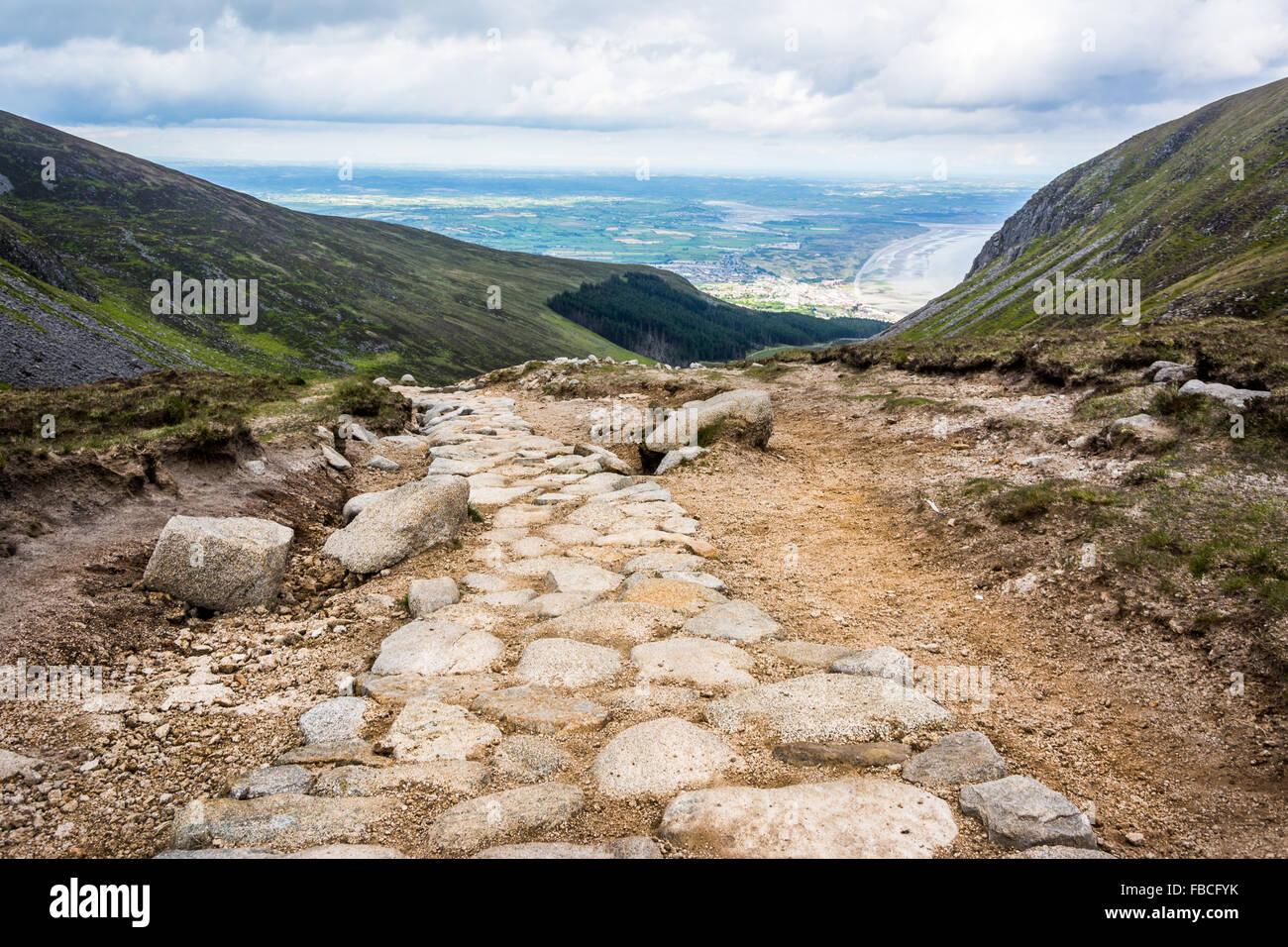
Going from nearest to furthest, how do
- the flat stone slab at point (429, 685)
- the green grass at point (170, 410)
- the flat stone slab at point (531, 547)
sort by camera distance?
the flat stone slab at point (429, 685), the flat stone slab at point (531, 547), the green grass at point (170, 410)

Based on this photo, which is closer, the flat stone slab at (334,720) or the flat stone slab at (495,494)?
the flat stone slab at (334,720)

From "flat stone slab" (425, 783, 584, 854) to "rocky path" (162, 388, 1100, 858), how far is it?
16 millimetres

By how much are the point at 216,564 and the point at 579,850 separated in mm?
7216

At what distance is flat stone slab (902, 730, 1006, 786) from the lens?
5.36m

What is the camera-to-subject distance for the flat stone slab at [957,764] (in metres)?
5.36

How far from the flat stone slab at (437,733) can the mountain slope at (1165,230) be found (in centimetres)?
5790

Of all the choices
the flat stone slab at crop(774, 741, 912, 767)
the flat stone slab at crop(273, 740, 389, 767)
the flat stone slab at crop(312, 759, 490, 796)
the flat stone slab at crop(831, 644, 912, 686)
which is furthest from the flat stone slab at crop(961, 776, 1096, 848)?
the flat stone slab at crop(273, 740, 389, 767)

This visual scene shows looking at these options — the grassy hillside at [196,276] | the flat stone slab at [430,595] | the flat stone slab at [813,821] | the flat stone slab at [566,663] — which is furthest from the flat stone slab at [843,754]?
the grassy hillside at [196,276]

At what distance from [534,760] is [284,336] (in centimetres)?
13671

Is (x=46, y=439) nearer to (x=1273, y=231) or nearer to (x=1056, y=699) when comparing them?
(x=1056, y=699)

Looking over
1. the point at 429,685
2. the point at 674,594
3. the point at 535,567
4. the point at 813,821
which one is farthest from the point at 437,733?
the point at 535,567

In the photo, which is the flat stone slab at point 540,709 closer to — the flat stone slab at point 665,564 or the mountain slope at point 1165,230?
the flat stone slab at point 665,564

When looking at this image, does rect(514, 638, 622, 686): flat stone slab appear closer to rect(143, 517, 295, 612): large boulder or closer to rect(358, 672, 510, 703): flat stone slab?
rect(358, 672, 510, 703): flat stone slab
